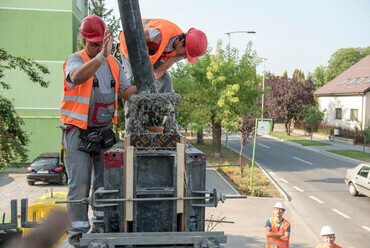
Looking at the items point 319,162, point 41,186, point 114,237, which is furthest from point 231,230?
point 319,162

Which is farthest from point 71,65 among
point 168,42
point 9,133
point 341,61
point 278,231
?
point 341,61

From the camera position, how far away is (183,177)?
325cm

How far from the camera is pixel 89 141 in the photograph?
12.2ft

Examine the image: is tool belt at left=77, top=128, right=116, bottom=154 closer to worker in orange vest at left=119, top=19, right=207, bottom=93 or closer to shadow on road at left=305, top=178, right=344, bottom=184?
worker in orange vest at left=119, top=19, right=207, bottom=93

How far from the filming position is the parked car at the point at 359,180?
16.5 m

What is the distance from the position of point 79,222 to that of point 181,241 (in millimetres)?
1115

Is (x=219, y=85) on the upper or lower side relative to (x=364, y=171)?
upper

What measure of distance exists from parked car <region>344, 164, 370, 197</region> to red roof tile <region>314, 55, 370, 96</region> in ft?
72.3

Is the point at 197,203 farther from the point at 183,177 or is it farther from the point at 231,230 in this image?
the point at 231,230

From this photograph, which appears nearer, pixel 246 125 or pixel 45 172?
pixel 45 172

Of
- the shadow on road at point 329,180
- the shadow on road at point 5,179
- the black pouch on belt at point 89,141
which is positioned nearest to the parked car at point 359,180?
the shadow on road at point 329,180

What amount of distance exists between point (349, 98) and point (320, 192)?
25.2m

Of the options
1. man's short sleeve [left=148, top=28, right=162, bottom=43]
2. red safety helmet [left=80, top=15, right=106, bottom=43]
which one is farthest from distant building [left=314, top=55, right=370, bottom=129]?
red safety helmet [left=80, top=15, right=106, bottom=43]

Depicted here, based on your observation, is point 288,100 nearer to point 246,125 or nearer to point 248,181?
point 246,125
